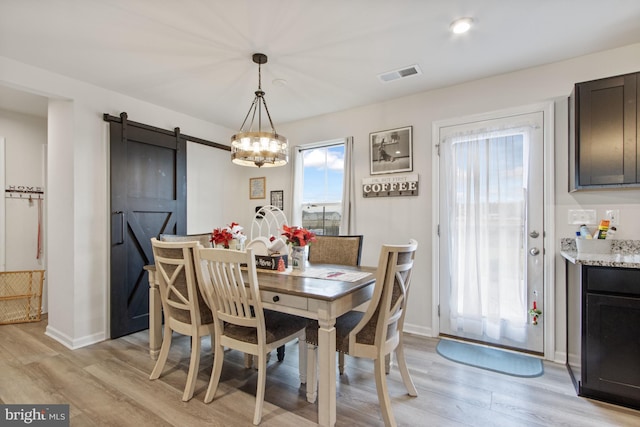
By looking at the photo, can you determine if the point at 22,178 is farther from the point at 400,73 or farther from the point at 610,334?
the point at 610,334

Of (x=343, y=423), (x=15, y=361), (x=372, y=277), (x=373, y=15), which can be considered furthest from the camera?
(x=15, y=361)

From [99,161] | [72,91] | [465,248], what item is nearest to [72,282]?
[99,161]

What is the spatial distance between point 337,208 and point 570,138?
2.38 meters

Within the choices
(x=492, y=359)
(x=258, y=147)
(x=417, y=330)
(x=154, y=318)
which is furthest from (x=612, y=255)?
(x=154, y=318)

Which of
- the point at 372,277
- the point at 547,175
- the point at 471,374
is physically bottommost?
the point at 471,374

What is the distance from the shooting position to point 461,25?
6.73 ft

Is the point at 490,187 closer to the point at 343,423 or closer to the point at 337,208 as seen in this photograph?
the point at 337,208

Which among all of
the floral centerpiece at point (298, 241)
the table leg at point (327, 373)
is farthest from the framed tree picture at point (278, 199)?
the table leg at point (327, 373)

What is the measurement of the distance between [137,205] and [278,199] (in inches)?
68.3

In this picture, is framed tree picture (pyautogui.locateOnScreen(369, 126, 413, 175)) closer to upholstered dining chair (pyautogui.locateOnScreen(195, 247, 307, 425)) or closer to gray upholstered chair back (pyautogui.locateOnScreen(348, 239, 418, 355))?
gray upholstered chair back (pyautogui.locateOnScreen(348, 239, 418, 355))

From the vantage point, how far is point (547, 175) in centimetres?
260

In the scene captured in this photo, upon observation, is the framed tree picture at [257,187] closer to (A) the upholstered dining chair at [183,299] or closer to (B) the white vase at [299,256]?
(B) the white vase at [299,256]

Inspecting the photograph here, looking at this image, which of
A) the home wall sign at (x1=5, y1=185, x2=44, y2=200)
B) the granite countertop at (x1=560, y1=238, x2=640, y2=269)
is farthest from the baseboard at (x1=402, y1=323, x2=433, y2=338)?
the home wall sign at (x1=5, y1=185, x2=44, y2=200)

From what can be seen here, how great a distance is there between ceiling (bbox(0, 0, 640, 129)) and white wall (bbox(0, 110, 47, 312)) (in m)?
0.80
